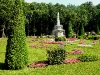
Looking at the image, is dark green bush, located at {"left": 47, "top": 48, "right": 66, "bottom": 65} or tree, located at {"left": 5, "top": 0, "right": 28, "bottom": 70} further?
dark green bush, located at {"left": 47, "top": 48, "right": 66, "bottom": 65}

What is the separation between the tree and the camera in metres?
18.3

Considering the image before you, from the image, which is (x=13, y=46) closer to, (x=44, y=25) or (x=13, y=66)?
(x=13, y=66)

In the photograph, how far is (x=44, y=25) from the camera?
87.2 meters

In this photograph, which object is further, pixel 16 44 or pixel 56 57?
pixel 56 57

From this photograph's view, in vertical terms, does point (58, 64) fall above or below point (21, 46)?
below

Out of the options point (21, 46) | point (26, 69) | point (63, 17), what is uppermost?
point (63, 17)

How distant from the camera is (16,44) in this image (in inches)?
737

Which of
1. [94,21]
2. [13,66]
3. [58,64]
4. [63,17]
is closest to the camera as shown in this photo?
[13,66]

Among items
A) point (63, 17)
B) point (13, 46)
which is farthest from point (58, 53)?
point (63, 17)

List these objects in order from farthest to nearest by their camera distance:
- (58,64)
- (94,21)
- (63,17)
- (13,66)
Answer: (94,21) → (63,17) → (58,64) → (13,66)

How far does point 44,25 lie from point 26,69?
69.1 meters

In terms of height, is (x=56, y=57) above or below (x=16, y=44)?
below

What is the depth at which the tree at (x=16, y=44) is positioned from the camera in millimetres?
18281

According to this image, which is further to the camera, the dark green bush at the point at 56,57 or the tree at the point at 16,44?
the dark green bush at the point at 56,57
